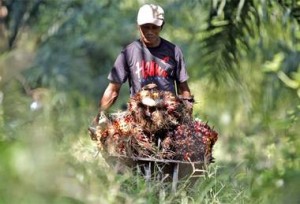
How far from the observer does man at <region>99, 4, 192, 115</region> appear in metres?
4.68

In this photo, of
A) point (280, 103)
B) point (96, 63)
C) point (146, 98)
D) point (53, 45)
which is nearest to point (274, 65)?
point (146, 98)

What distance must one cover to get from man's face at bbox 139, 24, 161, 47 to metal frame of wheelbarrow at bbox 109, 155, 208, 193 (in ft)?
2.00

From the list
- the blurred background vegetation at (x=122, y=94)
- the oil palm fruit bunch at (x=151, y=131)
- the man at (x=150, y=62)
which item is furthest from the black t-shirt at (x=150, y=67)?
the blurred background vegetation at (x=122, y=94)

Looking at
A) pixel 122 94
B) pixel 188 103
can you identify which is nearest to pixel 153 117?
pixel 188 103

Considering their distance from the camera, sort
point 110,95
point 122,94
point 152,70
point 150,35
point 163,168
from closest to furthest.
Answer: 1. point 163,168
2. point 152,70
3. point 150,35
4. point 110,95
5. point 122,94

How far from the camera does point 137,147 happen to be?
453 centimetres

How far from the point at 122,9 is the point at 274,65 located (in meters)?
11.5

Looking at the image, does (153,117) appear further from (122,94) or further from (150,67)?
(122,94)

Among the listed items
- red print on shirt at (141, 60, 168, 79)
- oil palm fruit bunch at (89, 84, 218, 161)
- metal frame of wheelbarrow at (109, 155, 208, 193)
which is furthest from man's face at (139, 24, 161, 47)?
metal frame of wheelbarrow at (109, 155, 208, 193)

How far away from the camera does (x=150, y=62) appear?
4.67m

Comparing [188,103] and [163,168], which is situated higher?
[188,103]

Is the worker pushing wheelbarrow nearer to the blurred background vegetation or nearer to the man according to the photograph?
the man

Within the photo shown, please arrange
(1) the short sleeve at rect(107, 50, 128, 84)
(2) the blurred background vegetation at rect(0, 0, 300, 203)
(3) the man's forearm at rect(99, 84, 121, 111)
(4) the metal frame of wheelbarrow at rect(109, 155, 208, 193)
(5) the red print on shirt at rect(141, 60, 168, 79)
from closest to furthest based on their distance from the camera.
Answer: (2) the blurred background vegetation at rect(0, 0, 300, 203)
(4) the metal frame of wheelbarrow at rect(109, 155, 208, 193)
(5) the red print on shirt at rect(141, 60, 168, 79)
(1) the short sleeve at rect(107, 50, 128, 84)
(3) the man's forearm at rect(99, 84, 121, 111)

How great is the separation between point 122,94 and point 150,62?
10283 mm
